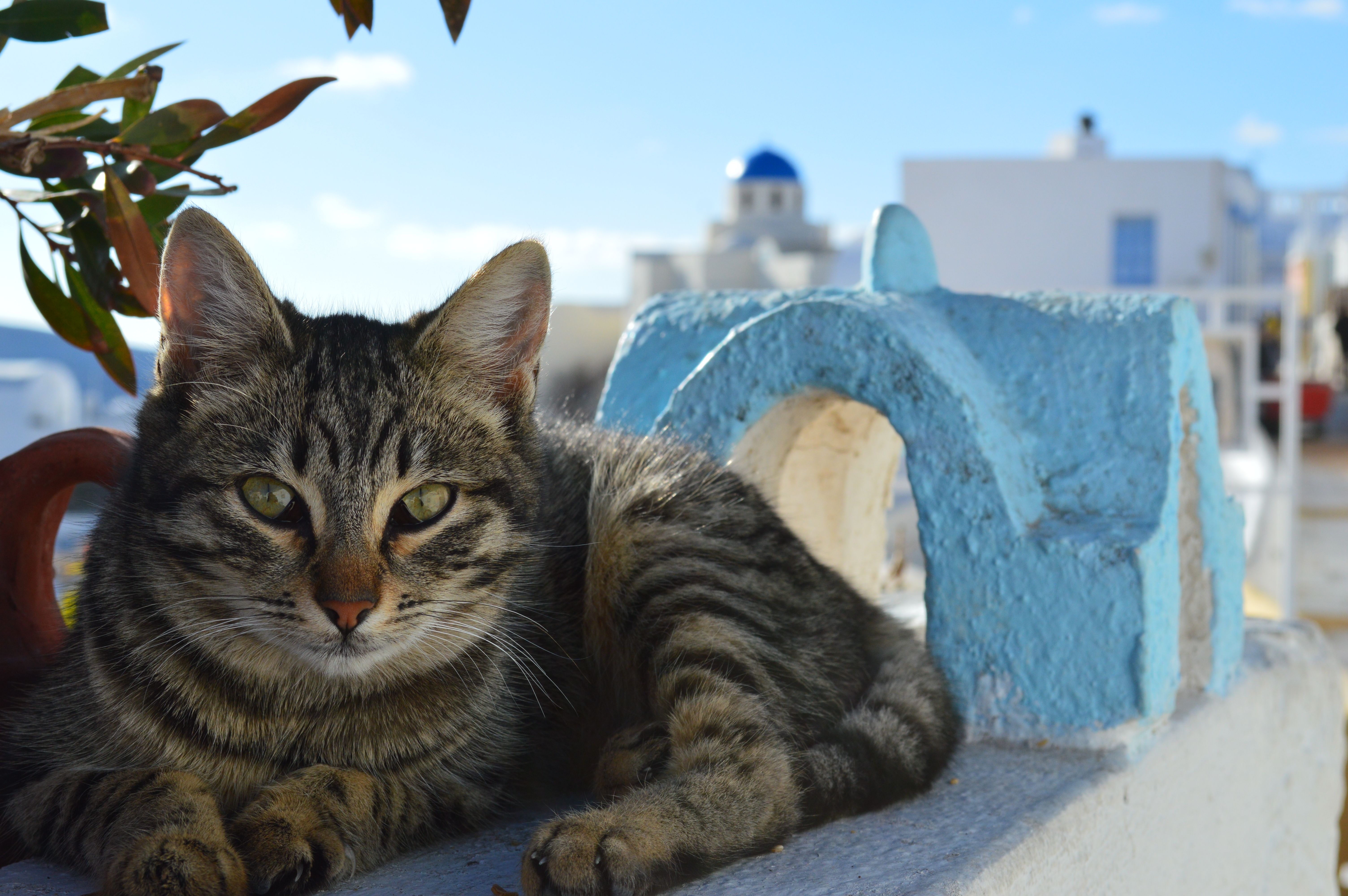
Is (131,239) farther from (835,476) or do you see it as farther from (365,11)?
(835,476)

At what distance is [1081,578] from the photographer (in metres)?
2.05

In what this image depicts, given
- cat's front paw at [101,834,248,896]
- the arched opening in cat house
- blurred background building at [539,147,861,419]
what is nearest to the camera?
cat's front paw at [101,834,248,896]

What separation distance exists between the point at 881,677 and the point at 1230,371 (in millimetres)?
11883

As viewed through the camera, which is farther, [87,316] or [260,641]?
[87,316]

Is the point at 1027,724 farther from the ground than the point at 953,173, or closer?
closer

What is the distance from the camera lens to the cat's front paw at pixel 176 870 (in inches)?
51.9

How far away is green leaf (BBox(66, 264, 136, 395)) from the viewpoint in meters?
1.91

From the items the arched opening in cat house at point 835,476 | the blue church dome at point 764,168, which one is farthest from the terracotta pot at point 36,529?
the blue church dome at point 764,168

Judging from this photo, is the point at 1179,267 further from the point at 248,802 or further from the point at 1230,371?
the point at 248,802

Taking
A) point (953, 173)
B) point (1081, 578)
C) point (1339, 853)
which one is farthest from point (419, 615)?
point (953, 173)

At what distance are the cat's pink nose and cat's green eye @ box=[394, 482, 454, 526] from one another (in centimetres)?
16

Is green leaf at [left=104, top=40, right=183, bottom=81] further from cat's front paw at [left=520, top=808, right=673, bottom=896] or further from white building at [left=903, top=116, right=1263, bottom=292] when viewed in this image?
white building at [left=903, top=116, right=1263, bottom=292]

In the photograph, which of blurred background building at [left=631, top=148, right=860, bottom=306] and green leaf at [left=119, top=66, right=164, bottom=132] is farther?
blurred background building at [left=631, top=148, right=860, bottom=306]

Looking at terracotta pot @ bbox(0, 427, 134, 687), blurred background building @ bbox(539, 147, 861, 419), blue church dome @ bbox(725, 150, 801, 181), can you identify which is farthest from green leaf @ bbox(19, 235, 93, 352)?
blue church dome @ bbox(725, 150, 801, 181)
